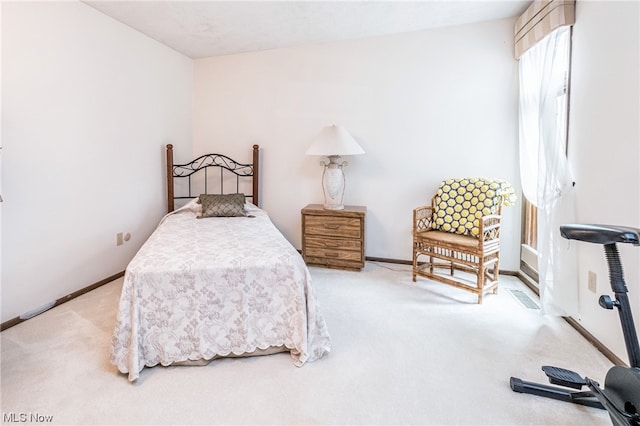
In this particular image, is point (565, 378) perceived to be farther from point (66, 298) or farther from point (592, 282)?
point (66, 298)

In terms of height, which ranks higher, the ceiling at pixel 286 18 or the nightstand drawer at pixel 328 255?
the ceiling at pixel 286 18

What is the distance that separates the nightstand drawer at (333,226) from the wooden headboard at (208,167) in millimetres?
888

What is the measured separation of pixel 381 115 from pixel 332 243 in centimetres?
150

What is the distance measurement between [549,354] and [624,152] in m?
1.23

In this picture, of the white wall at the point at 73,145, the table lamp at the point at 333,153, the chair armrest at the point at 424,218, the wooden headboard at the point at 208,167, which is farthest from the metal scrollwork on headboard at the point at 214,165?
the chair armrest at the point at 424,218

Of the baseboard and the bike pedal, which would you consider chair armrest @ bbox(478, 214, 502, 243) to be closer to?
the bike pedal

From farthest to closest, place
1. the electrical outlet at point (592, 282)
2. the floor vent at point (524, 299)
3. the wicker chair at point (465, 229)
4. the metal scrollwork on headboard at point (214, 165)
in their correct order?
the metal scrollwork on headboard at point (214, 165)
the wicker chair at point (465, 229)
the floor vent at point (524, 299)
the electrical outlet at point (592, 282)

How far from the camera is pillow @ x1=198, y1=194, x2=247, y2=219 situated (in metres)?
3.34

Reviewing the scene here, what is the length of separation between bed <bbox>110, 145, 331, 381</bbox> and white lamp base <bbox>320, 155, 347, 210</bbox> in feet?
5.16

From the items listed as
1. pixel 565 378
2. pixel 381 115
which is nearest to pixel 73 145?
pixel 381 115

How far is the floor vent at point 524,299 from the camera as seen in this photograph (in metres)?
2.65

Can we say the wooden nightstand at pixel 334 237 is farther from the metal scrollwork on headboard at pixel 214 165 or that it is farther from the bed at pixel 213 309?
the bed at pixel 213 309

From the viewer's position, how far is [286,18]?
3.13 meters

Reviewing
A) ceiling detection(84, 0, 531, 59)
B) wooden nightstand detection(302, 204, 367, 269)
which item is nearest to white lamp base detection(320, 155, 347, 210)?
wooden nightstand detection(302, 204, 367, 269)
